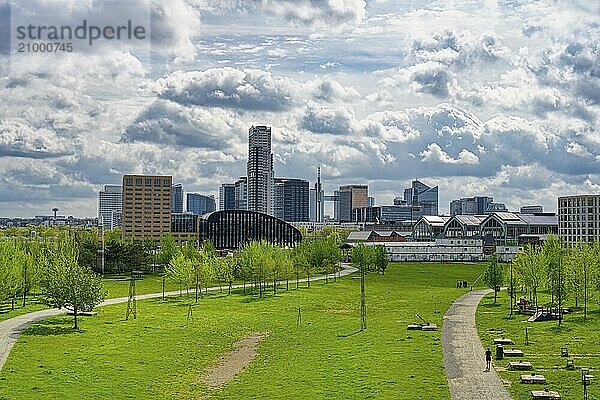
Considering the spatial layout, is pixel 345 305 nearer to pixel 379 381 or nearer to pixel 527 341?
pixel 527 341

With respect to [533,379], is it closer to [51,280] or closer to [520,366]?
[520,366]

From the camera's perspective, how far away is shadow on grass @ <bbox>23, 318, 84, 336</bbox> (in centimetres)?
5600

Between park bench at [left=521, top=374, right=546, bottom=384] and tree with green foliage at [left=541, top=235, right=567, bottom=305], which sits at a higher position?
tree with green foliage at [left=541, top=235, right=567, bottom=305]

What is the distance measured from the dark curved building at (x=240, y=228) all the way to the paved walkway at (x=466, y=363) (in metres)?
125

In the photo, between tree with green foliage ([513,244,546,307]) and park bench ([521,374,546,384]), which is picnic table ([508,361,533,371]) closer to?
park bench ([521,374,546,384])

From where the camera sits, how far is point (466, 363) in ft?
144

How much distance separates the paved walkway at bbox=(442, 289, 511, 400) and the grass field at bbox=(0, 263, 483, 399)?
2.61 feet

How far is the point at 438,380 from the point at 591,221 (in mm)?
129291

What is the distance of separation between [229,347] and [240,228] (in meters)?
141

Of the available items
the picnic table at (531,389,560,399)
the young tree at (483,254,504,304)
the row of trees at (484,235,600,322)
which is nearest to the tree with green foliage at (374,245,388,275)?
the young tree at (483,254,504,304)

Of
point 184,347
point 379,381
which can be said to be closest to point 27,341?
point 184,347

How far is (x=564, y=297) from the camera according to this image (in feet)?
223

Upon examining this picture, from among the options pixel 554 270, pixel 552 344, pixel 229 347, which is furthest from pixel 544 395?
pixel 554 270

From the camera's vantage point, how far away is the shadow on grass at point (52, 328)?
5600 cm
